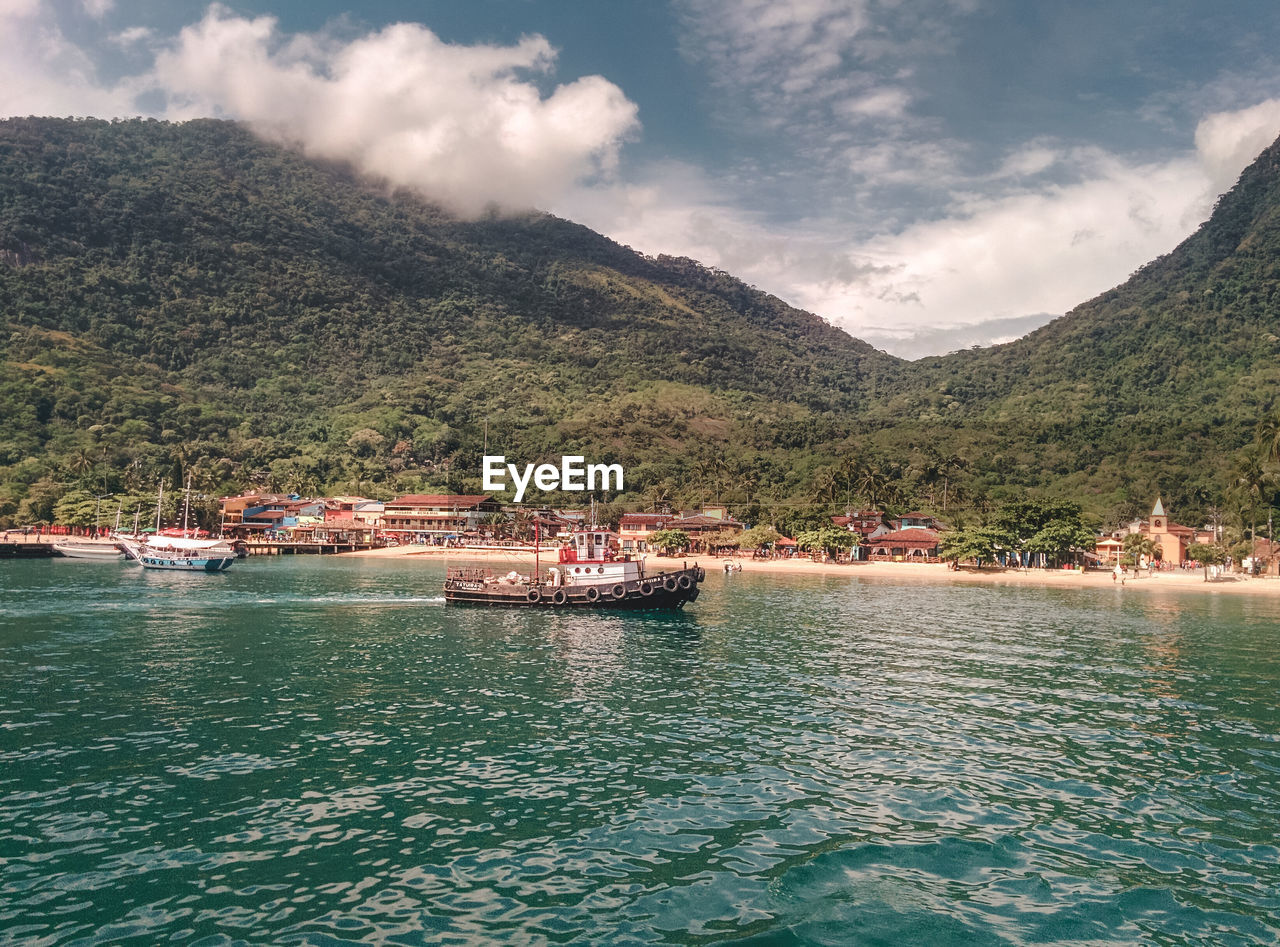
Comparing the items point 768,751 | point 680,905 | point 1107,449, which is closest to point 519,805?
point 680,905

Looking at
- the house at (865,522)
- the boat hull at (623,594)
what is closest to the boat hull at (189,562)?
the boat hull at (623,594)

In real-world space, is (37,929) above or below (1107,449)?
below

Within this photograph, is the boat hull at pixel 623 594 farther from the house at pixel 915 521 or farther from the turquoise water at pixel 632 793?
the house at pixel 915 521

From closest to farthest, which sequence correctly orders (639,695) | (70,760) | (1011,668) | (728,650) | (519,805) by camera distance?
(519,805), (70,760), (639,695), (1011,668), (728,650)

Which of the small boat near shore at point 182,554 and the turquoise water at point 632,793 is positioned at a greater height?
the small boat near shore at point 182,554

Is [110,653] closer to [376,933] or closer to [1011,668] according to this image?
[376,933]
